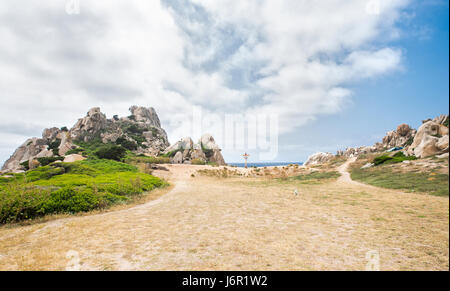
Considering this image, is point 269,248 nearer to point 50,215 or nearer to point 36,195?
point 50,215

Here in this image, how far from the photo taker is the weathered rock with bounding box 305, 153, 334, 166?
225ft

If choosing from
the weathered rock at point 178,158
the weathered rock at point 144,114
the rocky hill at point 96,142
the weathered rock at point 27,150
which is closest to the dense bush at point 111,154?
the rocky hill at point 96,142

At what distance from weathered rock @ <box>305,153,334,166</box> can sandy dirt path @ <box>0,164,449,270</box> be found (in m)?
64.4

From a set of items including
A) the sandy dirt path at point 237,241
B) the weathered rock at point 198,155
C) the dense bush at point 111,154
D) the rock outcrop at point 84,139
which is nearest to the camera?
the sandy dirt path at point 237,241

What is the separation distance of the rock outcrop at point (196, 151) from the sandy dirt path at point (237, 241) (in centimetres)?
4085

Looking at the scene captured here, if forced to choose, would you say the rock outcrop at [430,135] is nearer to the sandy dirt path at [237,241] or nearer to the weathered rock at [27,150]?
the sandy dirt path at [237,241]

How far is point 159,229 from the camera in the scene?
7.53 metres

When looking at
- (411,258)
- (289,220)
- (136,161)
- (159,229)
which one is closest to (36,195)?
(159,229)

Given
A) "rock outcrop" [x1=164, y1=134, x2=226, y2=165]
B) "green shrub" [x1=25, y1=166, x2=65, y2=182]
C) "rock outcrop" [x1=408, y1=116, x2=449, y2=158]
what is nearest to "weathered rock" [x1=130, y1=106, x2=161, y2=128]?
"rock outcrop" [x1=164, y1=134, x2=226, y2=165]

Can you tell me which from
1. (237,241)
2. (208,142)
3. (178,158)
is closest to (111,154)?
(178,158)

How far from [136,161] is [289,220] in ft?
123

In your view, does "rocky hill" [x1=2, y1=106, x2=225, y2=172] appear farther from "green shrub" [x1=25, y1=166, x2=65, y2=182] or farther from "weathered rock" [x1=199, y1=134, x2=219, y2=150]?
"green shrub" [x1=25, y1=166, x2=65, y2=182]

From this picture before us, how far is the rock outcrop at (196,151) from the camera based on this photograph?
165 ft

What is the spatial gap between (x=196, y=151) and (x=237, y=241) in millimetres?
49014
